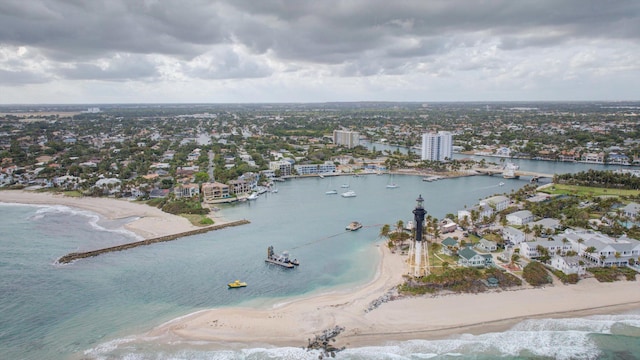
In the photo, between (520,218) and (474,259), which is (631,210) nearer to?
(520,218)

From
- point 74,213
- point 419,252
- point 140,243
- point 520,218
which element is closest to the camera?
point 419,252

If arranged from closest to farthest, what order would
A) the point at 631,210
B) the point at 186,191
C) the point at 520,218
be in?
1. the point at 520,218
2. the point at 631,210
3. the point at 186,191

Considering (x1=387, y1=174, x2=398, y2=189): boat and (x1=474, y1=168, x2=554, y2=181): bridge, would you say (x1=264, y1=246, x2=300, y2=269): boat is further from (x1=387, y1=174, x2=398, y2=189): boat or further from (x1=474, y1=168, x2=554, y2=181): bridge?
(x1=474, y1=168, x2=554, y2=181): bridge

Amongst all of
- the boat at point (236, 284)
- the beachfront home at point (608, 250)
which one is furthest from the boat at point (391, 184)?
the boat at point (236, 284)

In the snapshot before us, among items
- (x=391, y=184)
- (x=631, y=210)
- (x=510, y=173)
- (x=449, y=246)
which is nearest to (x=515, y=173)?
(x=510, y=173)

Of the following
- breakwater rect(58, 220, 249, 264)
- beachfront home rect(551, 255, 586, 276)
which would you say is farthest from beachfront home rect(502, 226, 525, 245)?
breakwater rect(58, 220, 249, 264)
